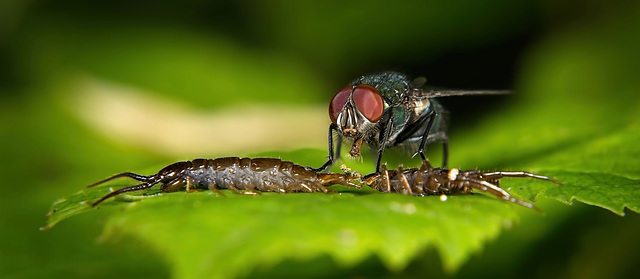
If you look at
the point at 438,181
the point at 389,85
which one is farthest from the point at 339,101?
the point at 438,181

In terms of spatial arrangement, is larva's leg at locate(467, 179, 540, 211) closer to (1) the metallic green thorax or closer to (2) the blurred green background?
(1) the metallic green thorax

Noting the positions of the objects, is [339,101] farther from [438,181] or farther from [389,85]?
[438,181]

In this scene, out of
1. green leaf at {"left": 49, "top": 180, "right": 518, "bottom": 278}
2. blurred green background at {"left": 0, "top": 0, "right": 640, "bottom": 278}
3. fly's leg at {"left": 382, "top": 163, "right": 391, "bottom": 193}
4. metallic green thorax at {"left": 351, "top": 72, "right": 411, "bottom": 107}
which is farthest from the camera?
blurred green background at {"left": 0, "top": 0, "right": 640, "bottom": 278}

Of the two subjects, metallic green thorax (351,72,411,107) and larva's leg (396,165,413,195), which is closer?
larva's leg (396,165,413,195)

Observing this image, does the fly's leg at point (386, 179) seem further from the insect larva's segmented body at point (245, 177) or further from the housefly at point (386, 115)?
the housefly at point (386, 115)

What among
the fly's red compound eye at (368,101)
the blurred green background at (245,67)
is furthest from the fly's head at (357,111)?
the blurred green background at (245,67)

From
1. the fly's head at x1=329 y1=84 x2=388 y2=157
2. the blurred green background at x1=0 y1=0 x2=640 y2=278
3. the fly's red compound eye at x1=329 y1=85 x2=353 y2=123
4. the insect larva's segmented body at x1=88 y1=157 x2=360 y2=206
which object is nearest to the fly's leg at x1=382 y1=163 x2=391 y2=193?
the insect larva's segmented body at x1=88 y1=157 x2=360 y2=206

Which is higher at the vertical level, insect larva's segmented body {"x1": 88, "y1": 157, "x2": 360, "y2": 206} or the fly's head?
the fly's head

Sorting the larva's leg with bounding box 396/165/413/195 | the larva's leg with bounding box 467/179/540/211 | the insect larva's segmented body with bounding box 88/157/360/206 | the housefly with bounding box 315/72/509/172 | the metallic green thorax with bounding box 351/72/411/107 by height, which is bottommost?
the larva's leg with bounding box 467/179/540/211
